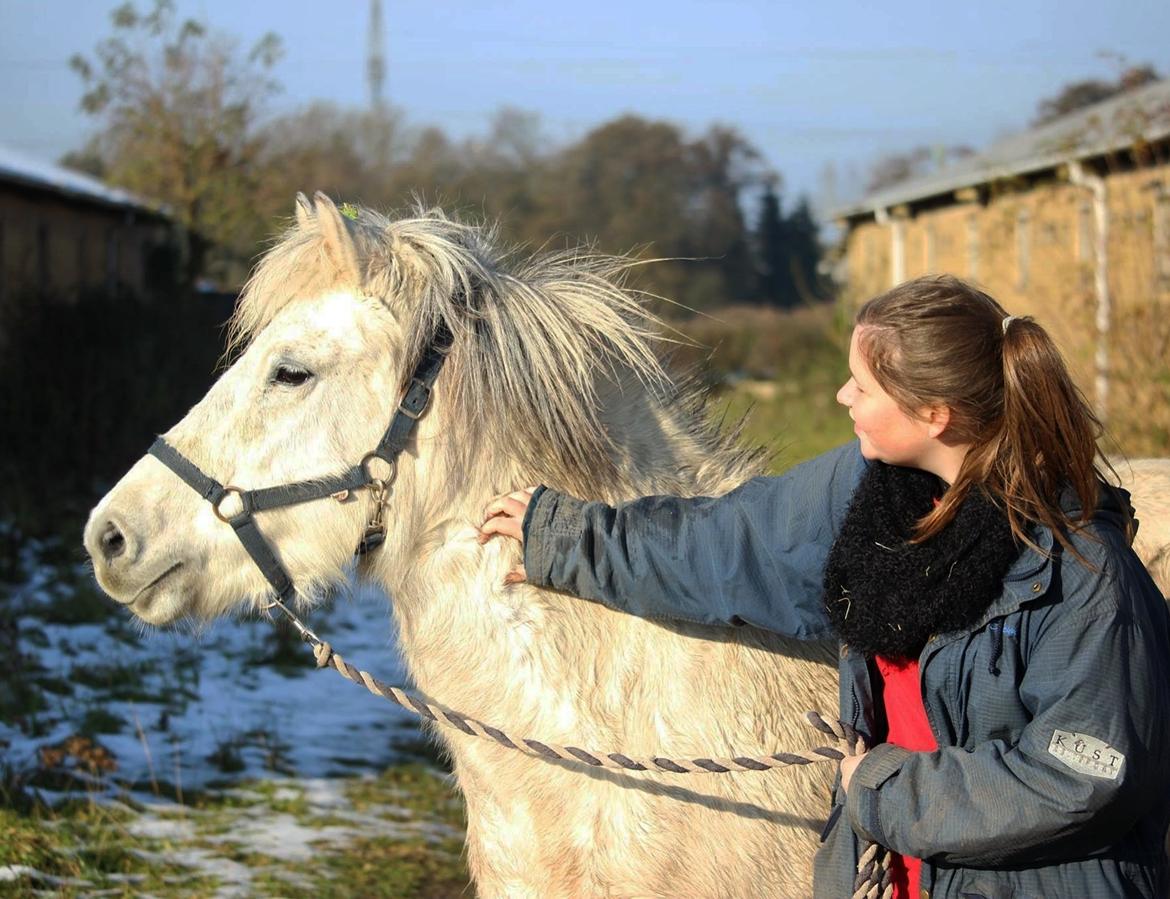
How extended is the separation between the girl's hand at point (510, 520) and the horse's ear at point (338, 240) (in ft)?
1.81

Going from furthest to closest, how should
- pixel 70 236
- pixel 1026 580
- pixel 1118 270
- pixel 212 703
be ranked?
pixel 70 236 < pixel 1118 270 < pixel 212 703 < pixel 1026 580

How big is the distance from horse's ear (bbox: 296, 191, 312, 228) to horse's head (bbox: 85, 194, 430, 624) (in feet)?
0.48

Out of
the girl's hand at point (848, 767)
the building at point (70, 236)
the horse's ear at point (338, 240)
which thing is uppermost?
the building at point (70, 236)

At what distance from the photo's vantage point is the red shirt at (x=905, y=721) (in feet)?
7.11

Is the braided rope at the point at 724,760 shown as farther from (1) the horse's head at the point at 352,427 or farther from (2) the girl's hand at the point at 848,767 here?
(1) the horse's head at the point at 352,427

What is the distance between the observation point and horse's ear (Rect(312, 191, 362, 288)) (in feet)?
7.92

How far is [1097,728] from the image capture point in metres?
1.81

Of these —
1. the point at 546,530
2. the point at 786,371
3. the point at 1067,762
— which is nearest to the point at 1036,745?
the point at 1067,762

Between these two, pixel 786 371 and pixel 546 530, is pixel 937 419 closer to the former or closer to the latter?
pixel 546 530

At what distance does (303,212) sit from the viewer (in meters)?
2.67

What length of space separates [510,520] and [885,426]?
787 mm

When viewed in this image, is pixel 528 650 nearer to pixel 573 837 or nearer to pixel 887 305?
pixel 573 837

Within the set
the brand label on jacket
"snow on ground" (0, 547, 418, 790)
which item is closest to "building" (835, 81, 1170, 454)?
"snow on ground" (0, 547, 418, 790)

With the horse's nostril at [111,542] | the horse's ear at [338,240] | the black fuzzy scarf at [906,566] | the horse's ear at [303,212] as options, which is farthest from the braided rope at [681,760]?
the horse's ear at [303,212]
